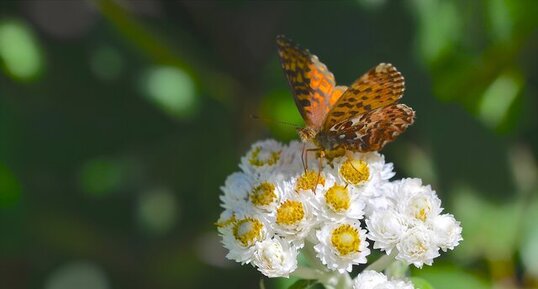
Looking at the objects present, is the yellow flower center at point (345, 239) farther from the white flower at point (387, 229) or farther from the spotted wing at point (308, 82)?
the spotted wing at point (308, 82)

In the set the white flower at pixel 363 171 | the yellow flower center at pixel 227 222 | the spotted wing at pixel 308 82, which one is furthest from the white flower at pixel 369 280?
the spotted wing at pixel 308 82

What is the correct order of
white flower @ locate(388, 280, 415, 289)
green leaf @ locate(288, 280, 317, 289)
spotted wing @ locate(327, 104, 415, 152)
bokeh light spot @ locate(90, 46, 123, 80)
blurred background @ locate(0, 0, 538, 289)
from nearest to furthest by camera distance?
white flower @ locate(388, 280, 415, 289), green leaf @ locate(288, 280, 317, 289), spotted wing @ locate(327, 104, 415, 152), blurred background @ locate(0, 0, 538, 289), bokeh light spot @ locate(90, 46, 123, 80)

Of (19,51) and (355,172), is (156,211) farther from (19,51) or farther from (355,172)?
(355,172)

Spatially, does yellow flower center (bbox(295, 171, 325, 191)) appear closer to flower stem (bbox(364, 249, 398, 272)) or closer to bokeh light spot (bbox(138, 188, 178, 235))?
flower stem (bbox(364, 249, 398, 272))

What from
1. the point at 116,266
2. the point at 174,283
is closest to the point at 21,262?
the point at 116,266

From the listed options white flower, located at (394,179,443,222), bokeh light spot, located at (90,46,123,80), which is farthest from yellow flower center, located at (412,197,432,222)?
bokeh light spot, located at (90,46,123,80)

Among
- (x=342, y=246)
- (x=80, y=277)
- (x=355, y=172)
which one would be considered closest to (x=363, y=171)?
(x=355, y=172)

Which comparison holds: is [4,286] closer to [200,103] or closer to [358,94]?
[200,103]
